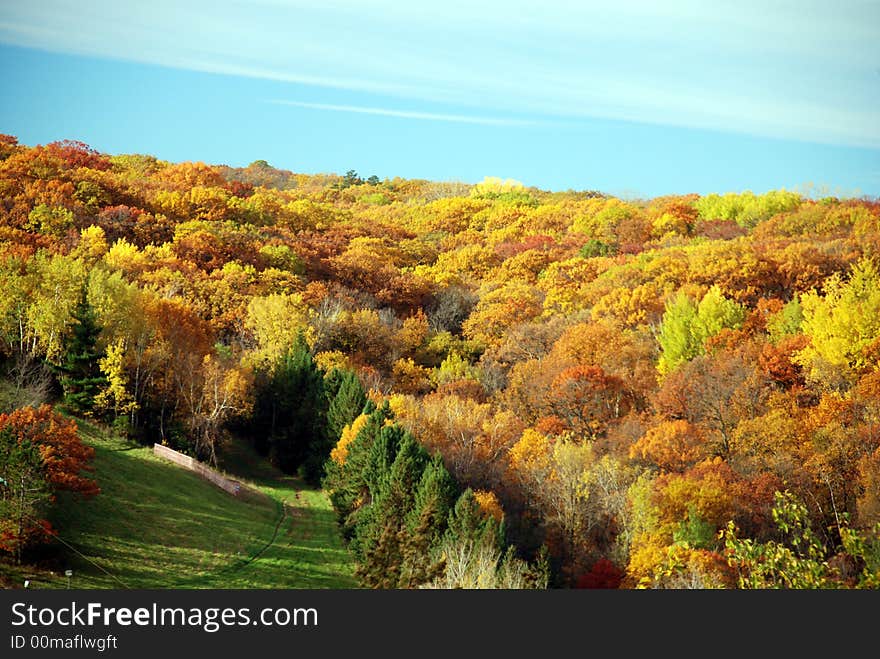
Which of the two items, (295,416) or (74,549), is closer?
(74,549)

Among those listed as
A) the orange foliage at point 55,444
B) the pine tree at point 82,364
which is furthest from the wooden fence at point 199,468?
the orange foliage at point 55,444

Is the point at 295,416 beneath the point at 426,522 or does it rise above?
above

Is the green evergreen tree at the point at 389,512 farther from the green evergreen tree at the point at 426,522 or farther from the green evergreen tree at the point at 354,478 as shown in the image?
the green evergreen tree at the point at 354,478

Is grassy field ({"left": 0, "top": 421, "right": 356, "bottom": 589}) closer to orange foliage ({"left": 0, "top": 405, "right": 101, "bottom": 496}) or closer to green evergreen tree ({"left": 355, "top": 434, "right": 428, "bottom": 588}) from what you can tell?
green evergreen tree ({"left": 355, "top": 434, "right": 428, "bottom": 588})

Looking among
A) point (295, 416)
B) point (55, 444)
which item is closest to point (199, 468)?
point (295, 416)

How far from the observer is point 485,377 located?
187 feet

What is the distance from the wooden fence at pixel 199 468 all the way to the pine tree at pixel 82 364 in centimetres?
369

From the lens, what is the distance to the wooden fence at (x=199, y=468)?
125ft

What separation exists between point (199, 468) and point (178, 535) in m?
6.68

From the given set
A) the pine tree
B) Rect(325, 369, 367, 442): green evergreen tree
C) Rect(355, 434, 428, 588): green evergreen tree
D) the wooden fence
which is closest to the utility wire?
Rect(355, 434, 428, 588): green evergreen tree

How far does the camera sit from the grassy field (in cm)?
2847

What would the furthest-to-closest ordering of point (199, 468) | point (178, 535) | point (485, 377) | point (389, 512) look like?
1. point (485, 377)
2. point (199, 468)
3. point (389, 512)
4. point (178, 535)

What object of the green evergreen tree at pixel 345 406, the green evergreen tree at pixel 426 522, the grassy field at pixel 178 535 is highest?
the green evergreen tree at pixel 345 406

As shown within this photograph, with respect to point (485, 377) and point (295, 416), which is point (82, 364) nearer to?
point (295, 416)
